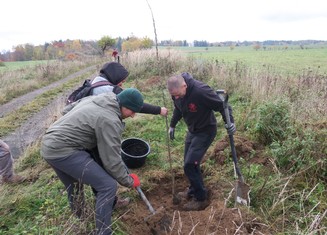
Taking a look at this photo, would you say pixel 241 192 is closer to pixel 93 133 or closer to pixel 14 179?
pixel 93 133

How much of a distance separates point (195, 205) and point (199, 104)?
1349 mm

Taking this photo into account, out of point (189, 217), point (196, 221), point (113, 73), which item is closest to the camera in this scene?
point (196, 221)

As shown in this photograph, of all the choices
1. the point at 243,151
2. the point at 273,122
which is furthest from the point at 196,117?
the point at 273,122

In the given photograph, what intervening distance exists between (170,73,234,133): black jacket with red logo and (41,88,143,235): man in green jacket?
0.93m

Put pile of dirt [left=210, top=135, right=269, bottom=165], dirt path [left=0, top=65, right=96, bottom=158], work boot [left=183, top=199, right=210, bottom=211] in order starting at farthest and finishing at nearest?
1. dirt path [left=0, top=65, right=96, bottom=158]
2. pile of dirt [left=210, top=135, right=269, bottom=165]
3. work boot [left=183, top=199, right=210, bottom=211]

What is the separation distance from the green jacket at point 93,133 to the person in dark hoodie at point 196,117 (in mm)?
959


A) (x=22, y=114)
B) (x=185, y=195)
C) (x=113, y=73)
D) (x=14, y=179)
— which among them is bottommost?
(x=22, y=114)

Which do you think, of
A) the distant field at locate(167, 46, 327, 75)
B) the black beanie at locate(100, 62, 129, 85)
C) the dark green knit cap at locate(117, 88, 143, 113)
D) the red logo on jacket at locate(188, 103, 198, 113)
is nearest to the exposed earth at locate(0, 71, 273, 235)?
the red logo on jacket at locate(188, 103, 198, 113)

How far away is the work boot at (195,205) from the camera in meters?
3.72

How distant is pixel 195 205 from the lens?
12.3ft

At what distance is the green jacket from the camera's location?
2607mm

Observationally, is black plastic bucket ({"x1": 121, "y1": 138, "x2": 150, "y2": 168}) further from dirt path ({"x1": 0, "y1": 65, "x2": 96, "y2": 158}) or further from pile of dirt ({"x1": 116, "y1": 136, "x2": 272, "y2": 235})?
dirt path ({"x1": 0, "y1": 65, "x2": 96, "y2": 158})

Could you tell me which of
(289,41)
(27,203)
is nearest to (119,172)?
(27,203)

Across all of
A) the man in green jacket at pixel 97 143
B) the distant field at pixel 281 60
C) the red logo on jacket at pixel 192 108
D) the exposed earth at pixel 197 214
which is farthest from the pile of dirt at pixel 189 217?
the distant field at pixel 281 60
